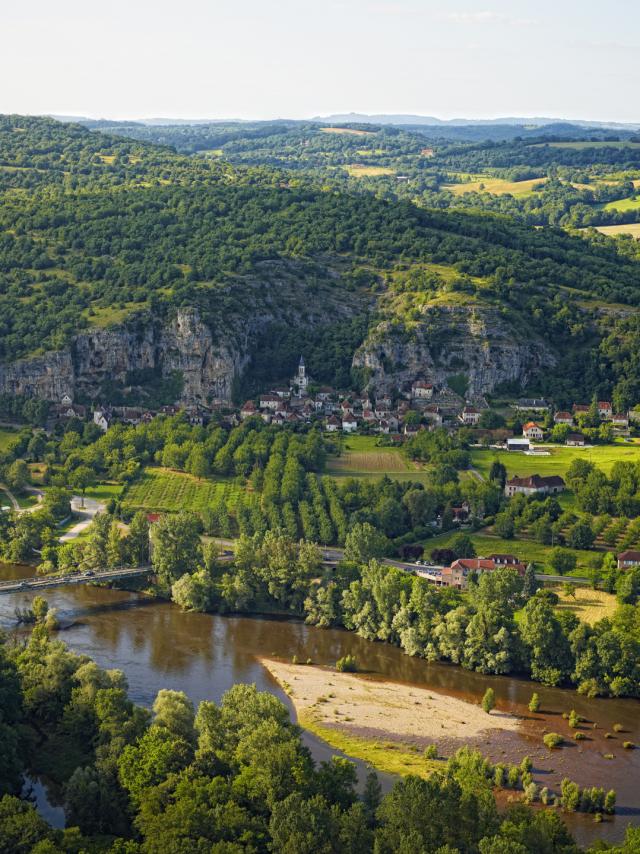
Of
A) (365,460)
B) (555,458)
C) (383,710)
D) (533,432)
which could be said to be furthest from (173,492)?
(383,710)

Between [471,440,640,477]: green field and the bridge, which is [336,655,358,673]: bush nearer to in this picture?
the bridge

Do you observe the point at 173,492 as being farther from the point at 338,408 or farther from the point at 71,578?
the point at 338,408

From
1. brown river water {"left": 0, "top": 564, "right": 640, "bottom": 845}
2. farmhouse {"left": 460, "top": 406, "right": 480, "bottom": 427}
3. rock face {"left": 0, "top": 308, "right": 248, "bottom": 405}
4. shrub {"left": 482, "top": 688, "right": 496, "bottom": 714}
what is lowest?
brown river water {"left": 0, "top": 564, "right": 640, "bottom": 845}

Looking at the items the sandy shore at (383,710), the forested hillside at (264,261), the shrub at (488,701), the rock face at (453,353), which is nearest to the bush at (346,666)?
the sandy shore at (383,710)

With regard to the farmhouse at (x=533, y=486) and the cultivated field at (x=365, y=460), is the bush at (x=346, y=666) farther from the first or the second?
the cultivated field at (x=365, y=460)

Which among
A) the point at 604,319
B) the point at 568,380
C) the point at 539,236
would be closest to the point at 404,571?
the point at 568,380

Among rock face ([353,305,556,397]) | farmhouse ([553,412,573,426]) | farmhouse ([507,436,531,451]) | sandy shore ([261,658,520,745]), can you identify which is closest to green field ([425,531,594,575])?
sandy shore ([261,658,520,745])

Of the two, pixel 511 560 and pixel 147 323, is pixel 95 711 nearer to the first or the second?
pixel 511 560
